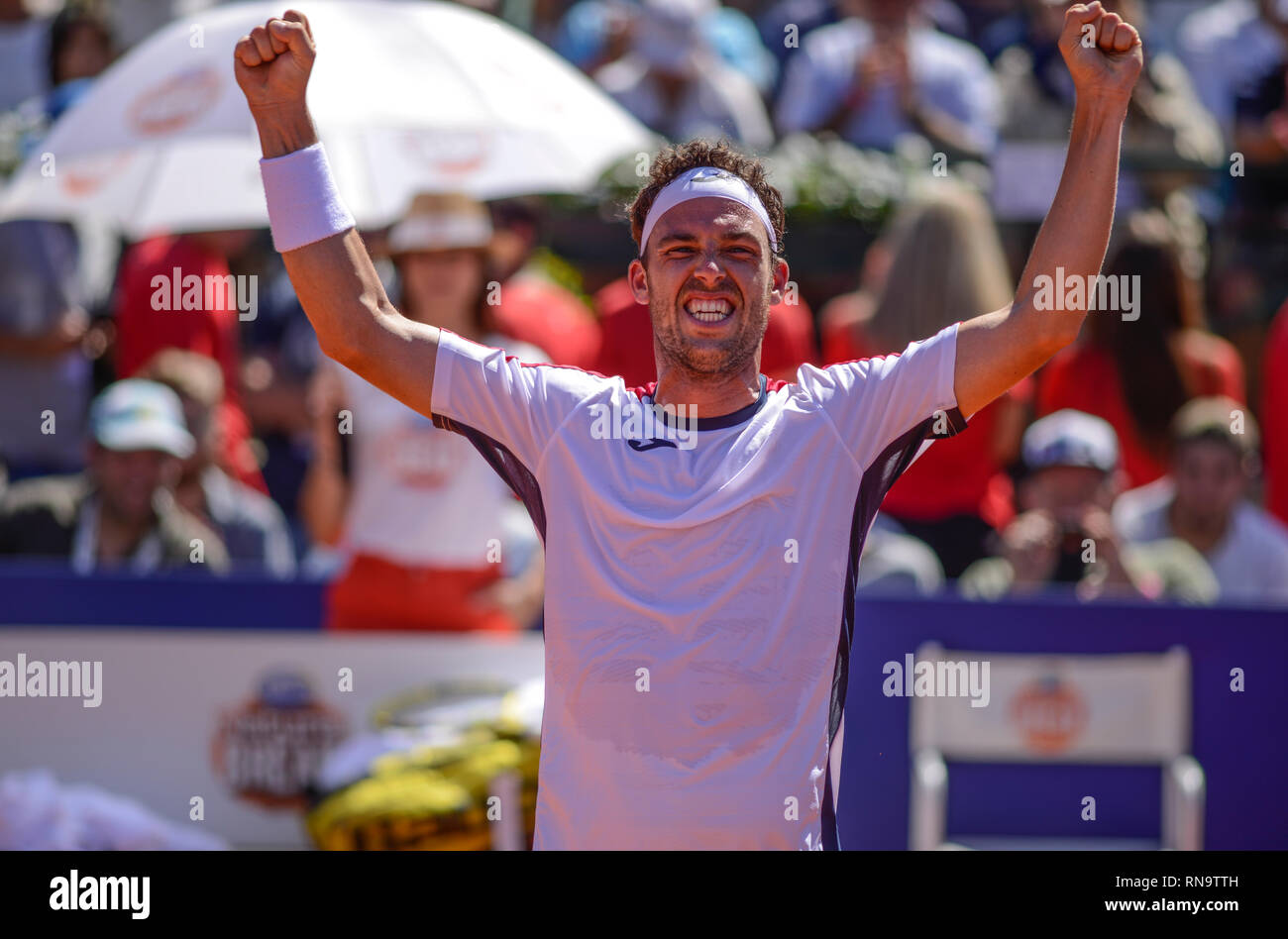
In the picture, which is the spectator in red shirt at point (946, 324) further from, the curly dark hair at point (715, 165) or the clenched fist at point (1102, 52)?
the clenched fist at point (1102, 52)

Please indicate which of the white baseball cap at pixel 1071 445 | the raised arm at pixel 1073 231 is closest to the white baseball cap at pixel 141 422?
the white baseball cap at pixel 1071 445

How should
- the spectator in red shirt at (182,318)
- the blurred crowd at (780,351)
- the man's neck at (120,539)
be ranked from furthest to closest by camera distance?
1. the spectator in red shirt at (182,318)
2. the man's neck at (120,539)
3. the blurred crowd at (780,351)

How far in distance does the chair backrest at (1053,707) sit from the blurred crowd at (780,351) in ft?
1.11

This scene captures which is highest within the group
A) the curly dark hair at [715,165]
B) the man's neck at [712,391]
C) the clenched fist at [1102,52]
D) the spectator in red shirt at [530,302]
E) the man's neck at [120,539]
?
the spectator in red shirt at [530,302]

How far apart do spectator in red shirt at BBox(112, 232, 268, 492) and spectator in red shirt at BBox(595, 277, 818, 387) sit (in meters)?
1.71

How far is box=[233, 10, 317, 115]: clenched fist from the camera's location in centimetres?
316

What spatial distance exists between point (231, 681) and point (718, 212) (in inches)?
138

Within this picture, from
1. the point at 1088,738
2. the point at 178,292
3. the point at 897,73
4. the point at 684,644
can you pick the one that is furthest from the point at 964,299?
the point at 684,644

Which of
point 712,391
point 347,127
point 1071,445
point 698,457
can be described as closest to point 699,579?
point 698,457

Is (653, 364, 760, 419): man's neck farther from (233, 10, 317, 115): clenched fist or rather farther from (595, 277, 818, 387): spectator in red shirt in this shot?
(595, 277, 818, 387): spectator in red shirt

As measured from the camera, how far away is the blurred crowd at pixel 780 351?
19.9ft

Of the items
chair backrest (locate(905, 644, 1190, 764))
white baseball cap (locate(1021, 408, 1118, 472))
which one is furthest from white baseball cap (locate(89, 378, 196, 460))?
white baseball cap (locate(1021, 408, 1118, 472))

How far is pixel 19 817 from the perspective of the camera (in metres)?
5.61

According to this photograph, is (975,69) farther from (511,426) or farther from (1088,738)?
(511,426)
